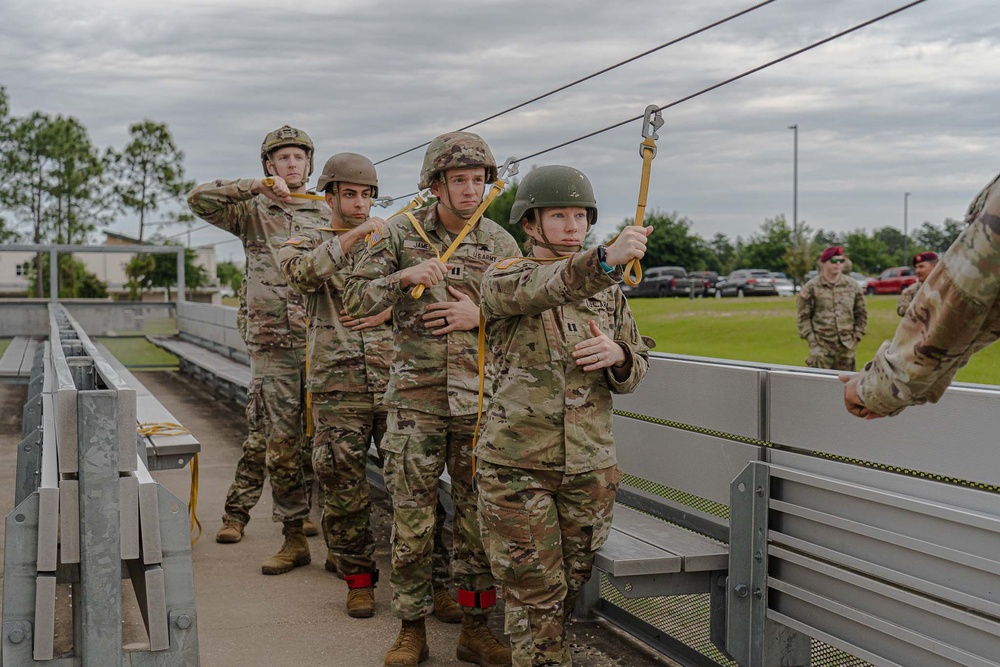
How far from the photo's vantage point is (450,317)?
4715 mm

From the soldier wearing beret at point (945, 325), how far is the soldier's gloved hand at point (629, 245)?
966mm

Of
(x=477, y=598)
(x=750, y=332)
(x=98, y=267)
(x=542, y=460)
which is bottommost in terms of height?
(x=477, y=598)

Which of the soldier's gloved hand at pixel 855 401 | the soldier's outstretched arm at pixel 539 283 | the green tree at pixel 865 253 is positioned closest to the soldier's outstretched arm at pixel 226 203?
the soldier's outstretched arm at pixel 539 283

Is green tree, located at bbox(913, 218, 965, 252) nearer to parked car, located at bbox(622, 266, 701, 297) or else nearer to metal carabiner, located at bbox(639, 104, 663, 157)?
parked car, located at bbox(622, 266, 701, 297)

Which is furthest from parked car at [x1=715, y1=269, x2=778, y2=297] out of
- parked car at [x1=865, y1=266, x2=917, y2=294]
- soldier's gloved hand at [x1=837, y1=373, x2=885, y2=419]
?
soldier's gloved hand at [x1=837, y1=373, x2=885, y2=419]

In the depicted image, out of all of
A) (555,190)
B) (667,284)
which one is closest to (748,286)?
(667,284)

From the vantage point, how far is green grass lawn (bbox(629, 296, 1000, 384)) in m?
21.9

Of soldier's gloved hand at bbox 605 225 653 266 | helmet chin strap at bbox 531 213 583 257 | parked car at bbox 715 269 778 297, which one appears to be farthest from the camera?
parked car at bbox 715 269 778 297

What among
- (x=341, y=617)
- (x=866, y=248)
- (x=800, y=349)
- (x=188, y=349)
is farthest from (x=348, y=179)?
(x=866, y=248)

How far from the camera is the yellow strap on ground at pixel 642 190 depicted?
3.57m

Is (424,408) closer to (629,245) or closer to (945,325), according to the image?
(629,245)

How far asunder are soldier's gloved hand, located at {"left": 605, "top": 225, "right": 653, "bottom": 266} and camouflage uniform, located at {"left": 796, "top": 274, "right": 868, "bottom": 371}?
943 cm

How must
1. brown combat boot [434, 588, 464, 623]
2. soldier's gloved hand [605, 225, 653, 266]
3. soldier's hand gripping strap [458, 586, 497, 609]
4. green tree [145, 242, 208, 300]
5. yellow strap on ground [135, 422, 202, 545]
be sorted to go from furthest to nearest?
1. green tree [145, 242, 208, 300]
2. yellow strap on ground [135, 422, 202, 545]
3. brown combat boot [434, 588, 464, 623]
4. soldier's hand gripping strap [458, 586, 497, 609]
5. soldier's gloved hand [605, 225, 653, 266]

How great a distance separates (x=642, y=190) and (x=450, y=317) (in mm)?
1285
